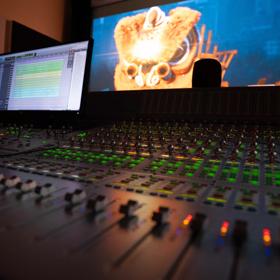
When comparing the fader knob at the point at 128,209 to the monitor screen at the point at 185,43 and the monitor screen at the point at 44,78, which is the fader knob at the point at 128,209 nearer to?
the monitor screen at the point at 44,78

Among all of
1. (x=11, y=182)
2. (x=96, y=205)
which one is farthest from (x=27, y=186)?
(x=96, y=205)

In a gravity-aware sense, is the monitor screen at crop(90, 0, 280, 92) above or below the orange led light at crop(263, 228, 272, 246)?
above

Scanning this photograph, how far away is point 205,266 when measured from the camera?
0.24m

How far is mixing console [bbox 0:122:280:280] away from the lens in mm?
239

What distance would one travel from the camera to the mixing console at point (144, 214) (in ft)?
0.78

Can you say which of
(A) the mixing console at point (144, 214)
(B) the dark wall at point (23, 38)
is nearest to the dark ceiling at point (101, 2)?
(B) the dark wall at point (23, 38)

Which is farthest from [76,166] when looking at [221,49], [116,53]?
[116,53]

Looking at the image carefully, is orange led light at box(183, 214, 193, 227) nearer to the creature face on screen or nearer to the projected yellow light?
the creature face on screen

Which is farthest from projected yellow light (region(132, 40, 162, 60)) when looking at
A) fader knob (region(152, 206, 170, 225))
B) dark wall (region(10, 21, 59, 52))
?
fader knob (region(152, 206, 170, 225))

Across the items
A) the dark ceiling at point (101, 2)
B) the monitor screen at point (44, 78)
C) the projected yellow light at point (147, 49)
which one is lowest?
the monitor screen at point (44, 78)

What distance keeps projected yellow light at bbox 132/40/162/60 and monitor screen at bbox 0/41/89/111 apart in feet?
6.47

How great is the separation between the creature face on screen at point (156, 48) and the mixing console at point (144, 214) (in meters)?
2.56

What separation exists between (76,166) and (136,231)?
1.11 ft

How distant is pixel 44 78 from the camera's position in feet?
4.53
